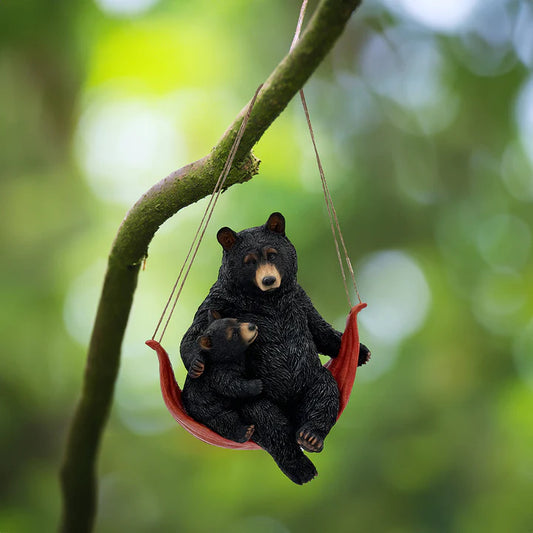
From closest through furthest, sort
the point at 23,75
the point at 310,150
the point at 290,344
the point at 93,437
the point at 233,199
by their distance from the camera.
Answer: the point at 290,344 → the point at 93,437 → the point at 233,199 → the point at 310,150 → the point at 23,75

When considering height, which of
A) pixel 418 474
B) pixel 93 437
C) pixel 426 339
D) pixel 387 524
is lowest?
pixel 93 437

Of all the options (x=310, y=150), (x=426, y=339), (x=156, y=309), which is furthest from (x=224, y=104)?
(x=426, y=339)

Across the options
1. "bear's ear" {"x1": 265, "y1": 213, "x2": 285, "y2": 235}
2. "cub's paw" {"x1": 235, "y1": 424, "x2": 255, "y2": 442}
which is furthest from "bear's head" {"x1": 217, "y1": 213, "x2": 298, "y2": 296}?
"cub's paw" {"x1": 235, "y1": 424, "x2": 255, "y2": 442}

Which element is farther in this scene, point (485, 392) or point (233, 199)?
point (485, 392)

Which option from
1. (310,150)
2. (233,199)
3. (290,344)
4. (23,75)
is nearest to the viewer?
(290,344)

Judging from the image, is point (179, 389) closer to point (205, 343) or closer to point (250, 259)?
point (205, 343)

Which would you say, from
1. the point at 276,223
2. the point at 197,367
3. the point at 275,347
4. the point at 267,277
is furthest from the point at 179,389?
the point at 276,223

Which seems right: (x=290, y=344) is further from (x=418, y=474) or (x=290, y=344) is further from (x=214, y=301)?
(x=418, y=474)

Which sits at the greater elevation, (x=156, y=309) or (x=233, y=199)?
(x=233, y=199)
